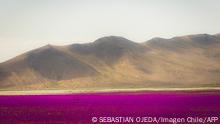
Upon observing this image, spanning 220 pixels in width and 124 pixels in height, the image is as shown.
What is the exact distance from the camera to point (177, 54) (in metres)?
154

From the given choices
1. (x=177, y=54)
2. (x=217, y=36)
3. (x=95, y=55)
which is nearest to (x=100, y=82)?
(x=95, y=55)

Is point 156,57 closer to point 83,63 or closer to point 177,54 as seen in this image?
point 177,54

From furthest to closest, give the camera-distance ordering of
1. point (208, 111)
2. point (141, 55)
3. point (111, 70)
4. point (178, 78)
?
point (141, 55), point (111, 70), point (178, 78), point (208, 111)

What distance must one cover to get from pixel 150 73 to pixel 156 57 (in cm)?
1911

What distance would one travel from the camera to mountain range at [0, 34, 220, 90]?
111500 millimetres

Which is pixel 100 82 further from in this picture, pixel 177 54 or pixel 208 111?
pixel 208 111

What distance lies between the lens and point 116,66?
132375 mm

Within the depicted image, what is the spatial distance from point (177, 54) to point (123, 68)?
33.2 metres

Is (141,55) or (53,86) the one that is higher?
(141,55)

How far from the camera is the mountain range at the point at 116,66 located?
112m

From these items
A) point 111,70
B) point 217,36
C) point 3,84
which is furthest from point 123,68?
point 217,36

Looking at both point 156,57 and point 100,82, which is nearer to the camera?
point 100,82

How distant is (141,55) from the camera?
474ft

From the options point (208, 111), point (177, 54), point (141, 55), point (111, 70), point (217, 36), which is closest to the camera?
point (208, 111)
